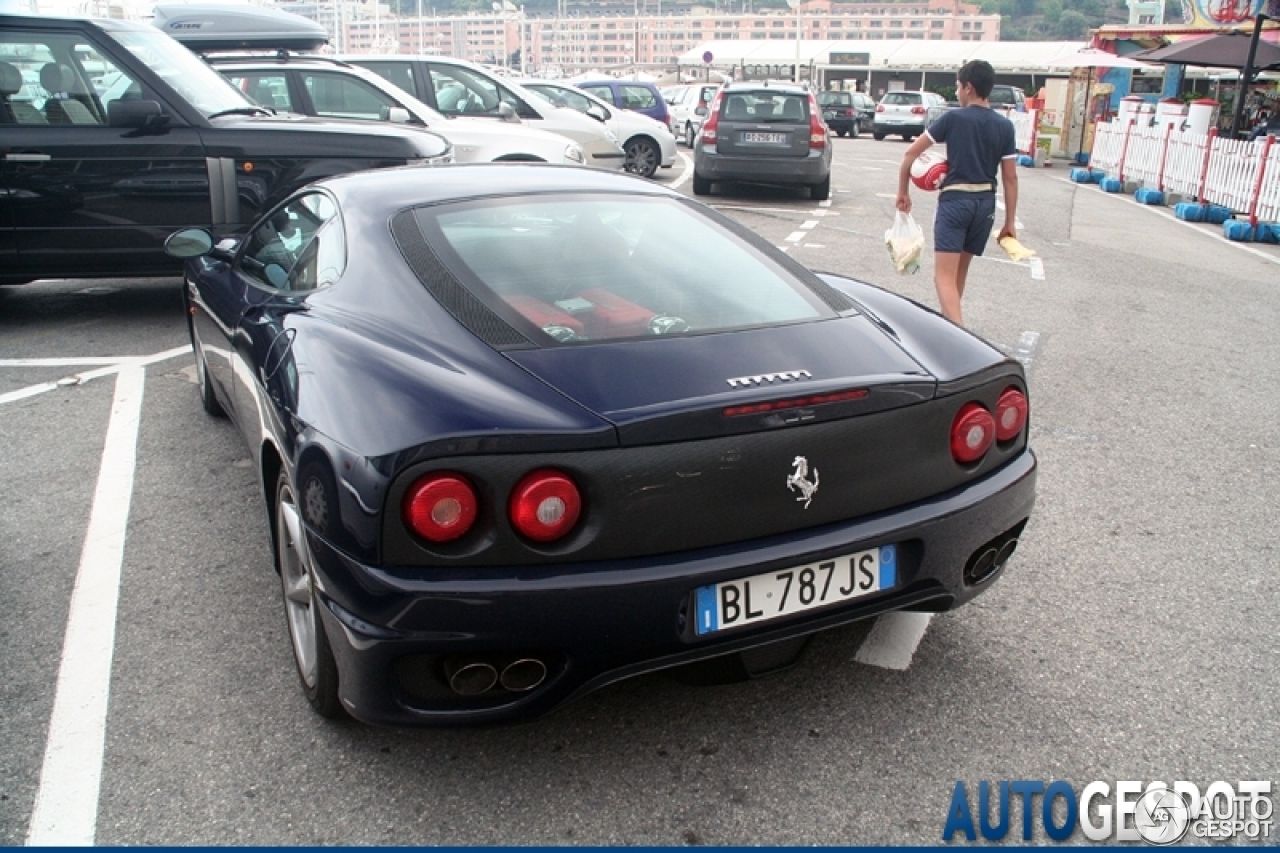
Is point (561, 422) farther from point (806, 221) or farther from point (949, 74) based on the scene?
point (949, 74)

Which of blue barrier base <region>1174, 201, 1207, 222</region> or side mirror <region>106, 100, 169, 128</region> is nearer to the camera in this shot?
side mirror <region>106, 100, 169, 128</region>

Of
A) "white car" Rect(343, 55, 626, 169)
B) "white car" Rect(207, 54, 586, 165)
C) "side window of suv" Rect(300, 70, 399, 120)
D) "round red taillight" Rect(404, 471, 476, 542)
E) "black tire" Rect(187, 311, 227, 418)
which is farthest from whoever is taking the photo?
"white car" Rect(343, 55, 626, 169)

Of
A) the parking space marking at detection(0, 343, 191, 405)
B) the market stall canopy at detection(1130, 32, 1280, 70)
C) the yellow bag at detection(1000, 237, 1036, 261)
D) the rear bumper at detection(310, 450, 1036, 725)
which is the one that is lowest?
the parking space marking at detection(0, 343, 191, 405)

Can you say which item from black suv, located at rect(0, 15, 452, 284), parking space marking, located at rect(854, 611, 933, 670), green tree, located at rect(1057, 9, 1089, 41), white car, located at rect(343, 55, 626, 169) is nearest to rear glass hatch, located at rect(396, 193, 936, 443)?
parking space marking, located at rect(854, 611, 933, 670)

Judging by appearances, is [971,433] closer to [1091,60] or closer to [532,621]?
[532,621]

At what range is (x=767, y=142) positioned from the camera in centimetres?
1445

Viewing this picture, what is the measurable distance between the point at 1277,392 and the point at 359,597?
558 centimetres

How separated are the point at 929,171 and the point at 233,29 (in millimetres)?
8016

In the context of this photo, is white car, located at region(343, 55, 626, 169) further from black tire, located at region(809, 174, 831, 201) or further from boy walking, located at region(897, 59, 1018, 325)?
boy walking, located at region(897, 59, 1018, 325)

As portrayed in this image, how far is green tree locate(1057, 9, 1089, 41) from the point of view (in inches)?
4387

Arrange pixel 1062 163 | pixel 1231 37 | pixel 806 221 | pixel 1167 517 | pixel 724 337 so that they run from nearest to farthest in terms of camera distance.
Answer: pixel 724 337 → pixel 1167 517 → pixel 806 221 → pixel 1231 37 → pixel 1062 163

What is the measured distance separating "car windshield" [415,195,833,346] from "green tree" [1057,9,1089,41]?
392 ft

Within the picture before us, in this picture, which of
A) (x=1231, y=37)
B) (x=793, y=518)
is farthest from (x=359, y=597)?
(x=1231, y=37)

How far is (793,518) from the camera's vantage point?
2.58 m
